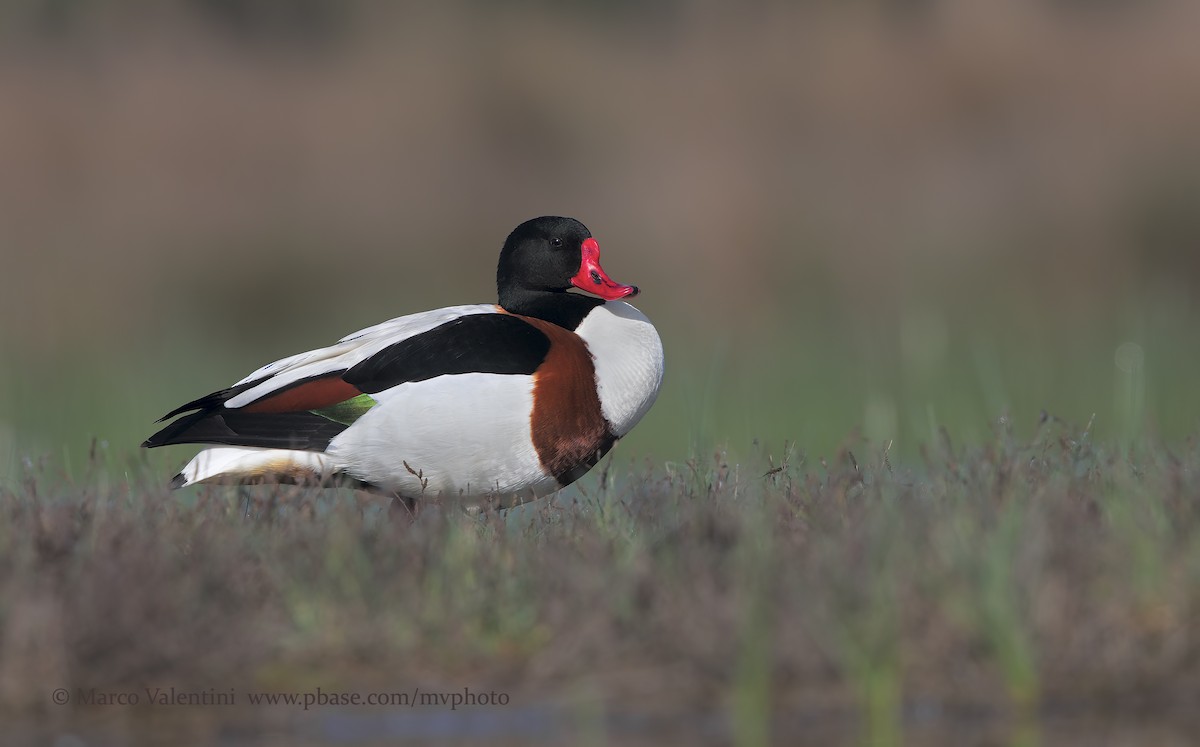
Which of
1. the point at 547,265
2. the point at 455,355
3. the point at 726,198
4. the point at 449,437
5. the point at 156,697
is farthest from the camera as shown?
the point at 726,198

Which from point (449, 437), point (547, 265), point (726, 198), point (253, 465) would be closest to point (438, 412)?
point (449, 437)

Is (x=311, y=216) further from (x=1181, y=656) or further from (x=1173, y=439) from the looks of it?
(x=1181, y=656)

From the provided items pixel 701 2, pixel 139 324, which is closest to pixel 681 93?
pixel 701 2

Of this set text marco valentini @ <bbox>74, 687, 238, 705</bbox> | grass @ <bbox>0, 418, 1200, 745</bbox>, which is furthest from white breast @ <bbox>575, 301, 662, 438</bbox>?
text marco valentini @ <bbox>74, 687, 238, 705</bbox>

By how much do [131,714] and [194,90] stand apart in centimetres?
795

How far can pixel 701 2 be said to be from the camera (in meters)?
12.8

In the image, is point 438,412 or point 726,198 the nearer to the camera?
point 438,412

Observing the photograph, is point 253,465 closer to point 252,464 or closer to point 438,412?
point 252,464

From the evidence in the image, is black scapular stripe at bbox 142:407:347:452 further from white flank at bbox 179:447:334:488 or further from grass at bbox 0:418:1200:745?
grass at bbox 0:418:1200:745

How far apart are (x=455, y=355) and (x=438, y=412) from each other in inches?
8.3

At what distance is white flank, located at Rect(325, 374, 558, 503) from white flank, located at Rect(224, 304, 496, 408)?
0.25 m

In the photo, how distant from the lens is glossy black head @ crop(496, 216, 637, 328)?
6109 millimetres

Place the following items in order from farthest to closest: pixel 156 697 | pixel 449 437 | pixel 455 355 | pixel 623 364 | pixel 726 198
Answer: pixel 726 198 < pixel 623 364 < pixel 455 355 < pixel 449 437 < pixel 156 697

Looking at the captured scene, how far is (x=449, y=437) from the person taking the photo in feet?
17.5
